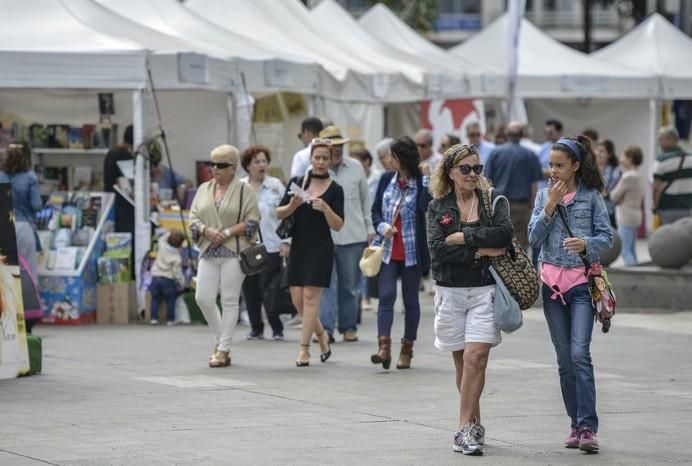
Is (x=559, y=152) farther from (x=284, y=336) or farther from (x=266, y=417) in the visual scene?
(x=284, y=336)

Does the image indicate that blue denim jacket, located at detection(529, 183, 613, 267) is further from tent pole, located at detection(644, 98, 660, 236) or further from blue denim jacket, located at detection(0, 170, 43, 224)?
tent pole, located at detection(644, 98, 660, 236)

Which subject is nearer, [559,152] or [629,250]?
[559,152]

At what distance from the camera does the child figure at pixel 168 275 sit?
52.4 ft

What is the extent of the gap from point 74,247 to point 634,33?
800 inches

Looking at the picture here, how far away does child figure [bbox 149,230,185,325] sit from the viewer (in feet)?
52.4

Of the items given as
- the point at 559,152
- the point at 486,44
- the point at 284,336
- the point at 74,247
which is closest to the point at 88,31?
the point at 74,247

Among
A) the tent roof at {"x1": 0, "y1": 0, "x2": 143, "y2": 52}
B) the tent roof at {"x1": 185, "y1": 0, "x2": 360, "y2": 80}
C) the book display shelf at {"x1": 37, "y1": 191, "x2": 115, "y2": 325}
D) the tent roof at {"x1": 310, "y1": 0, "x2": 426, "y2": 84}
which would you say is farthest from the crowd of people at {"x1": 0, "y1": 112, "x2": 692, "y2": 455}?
A: the tent roof at {"x1": 310, "y1": 0, "x2": 426, "y2": 84}

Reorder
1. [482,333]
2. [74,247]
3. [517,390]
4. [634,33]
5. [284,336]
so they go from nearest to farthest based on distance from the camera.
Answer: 1. [482,333]
2. [517,390]
3. [284,336]
4. [74,247]
5. [634,33]

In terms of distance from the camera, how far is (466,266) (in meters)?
8.34

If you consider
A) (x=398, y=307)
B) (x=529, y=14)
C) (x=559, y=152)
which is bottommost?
(x=398, y=307)

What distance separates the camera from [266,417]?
9.51m

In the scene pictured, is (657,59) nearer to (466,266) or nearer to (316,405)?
(316,405)

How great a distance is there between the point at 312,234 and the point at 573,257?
432 cm

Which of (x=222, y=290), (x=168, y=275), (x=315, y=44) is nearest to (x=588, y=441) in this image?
(x=222, y=290)
